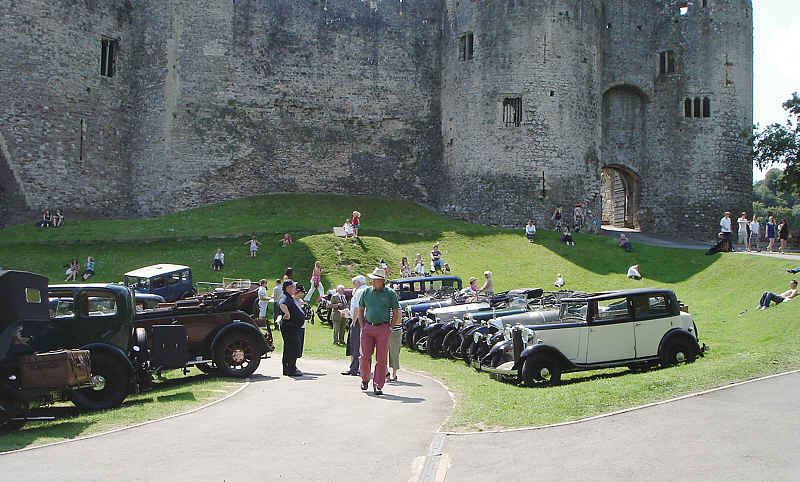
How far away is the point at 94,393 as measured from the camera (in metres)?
10.2

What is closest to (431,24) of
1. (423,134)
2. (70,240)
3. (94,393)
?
(423,134)

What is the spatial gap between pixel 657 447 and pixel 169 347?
7.53 metres

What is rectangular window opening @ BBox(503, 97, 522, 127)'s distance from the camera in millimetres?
35719

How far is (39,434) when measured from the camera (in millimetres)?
8672

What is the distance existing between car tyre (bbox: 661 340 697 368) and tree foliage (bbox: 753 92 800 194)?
26174mm

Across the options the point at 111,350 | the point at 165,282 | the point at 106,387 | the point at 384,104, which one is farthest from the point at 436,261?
the point at 106,387

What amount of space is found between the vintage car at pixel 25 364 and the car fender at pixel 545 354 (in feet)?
21.2

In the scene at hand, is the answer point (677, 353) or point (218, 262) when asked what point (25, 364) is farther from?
point (218, 262)

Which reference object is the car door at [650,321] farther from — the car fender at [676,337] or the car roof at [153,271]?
the car roof at [153,271]

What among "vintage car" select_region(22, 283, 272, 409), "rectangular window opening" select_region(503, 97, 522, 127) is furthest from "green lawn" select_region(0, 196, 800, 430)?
"rectangular window opening" select_region(503, 97, 522, 127)

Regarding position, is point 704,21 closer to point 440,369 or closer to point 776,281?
point 776,281

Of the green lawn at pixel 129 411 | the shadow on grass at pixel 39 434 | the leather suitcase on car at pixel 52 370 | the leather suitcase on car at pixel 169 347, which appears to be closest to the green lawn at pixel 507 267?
the green lawn at pixel 129 411

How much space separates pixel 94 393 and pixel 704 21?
3725cm

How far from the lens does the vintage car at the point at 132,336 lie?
10242 millimetres
